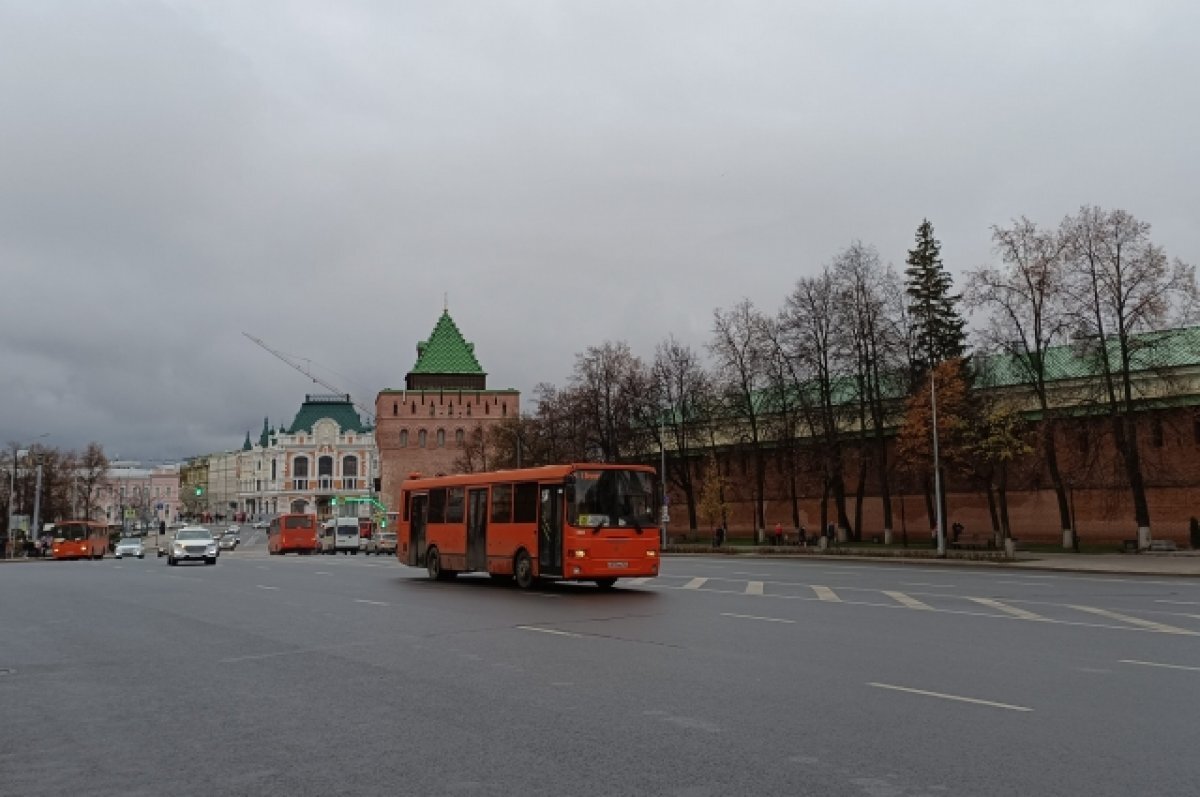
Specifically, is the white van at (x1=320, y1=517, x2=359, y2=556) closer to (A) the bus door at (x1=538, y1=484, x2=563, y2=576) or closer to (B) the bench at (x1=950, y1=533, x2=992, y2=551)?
(B) the bench at (x1=950, y1=533, x2=992, y2=551)

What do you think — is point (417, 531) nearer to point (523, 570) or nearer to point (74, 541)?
point (523, 570)

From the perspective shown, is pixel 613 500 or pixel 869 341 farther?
pixel 869 341

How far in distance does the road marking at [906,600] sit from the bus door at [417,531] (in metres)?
13.0

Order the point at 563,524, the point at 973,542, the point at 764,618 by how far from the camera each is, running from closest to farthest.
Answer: the point at 764,618
the point at 563,524
the point at 973,542

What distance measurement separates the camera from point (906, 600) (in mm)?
20547

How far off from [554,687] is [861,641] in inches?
210

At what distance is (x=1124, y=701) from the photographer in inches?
355

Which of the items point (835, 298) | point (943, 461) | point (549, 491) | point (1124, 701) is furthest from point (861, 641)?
point (835, 298)

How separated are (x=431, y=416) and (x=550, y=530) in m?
93.7

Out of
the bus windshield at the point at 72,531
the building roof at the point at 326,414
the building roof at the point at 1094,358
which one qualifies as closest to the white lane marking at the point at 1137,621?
the building roof at the point at 1094,358

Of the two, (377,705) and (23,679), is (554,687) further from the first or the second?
(23,679)

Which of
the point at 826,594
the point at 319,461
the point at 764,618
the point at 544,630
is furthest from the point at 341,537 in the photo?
the point at 319,461

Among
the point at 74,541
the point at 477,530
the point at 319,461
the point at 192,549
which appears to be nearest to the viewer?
the point at 477,530

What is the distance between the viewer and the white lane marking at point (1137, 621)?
14961 millimetres
